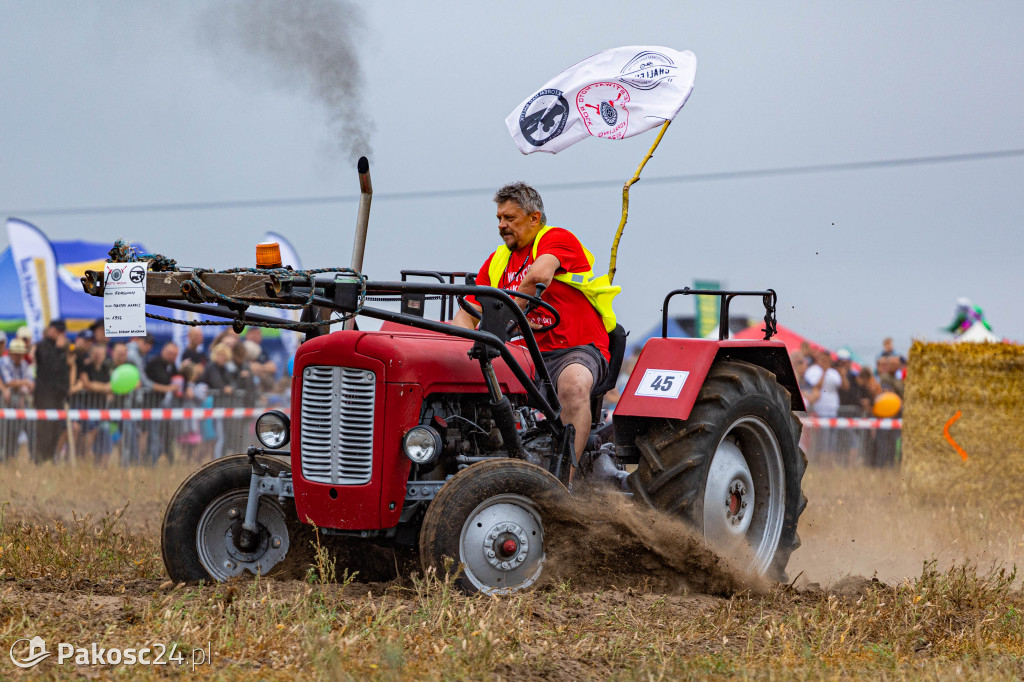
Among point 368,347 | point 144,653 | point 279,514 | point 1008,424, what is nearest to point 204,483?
point 279,514

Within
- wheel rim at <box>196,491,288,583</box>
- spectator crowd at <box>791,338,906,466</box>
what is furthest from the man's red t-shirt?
spectator crowd at <box>791,338,906,466</box>

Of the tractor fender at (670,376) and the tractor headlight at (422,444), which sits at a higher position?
the tractor fender at (670,376)

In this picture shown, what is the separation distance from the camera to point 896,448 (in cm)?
1423

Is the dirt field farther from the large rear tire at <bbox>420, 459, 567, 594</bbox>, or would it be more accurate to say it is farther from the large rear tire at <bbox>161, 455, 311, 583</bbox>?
the large rear tire at <bbox>161, 455, 311, 583</bbox>

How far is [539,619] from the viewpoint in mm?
4391

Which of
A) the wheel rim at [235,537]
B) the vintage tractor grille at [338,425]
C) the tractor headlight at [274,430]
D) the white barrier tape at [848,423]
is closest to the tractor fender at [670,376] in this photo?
the vintage tractor grille at [338,425]

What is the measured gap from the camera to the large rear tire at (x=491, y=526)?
4.60 m

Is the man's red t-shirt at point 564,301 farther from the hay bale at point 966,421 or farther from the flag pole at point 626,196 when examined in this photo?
the hay bale at point 966,421

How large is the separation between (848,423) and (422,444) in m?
10.4

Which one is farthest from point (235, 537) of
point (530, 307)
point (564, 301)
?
point (564, 301)

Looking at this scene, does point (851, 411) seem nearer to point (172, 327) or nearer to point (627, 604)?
point (172, 327)

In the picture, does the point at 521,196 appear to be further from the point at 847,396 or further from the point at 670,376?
the point at 847,396

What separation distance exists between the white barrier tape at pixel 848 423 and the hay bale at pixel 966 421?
7.95ft

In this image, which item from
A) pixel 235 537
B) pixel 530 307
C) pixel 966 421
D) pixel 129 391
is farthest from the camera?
pixel 129 391
